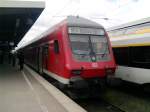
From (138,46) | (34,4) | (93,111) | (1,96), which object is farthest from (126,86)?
(1,96)

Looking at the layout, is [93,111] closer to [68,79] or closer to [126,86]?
[68,79]

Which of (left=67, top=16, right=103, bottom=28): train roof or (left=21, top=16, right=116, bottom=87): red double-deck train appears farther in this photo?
(left=67, top=16, right=103, bottom=28): train roof

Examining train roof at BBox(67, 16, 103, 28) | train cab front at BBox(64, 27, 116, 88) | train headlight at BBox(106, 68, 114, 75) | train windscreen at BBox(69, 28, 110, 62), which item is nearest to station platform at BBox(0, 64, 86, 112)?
train cab front at BBox(64, 27, 116, 88)

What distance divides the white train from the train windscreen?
124 cm

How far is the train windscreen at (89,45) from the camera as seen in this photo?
1164cm

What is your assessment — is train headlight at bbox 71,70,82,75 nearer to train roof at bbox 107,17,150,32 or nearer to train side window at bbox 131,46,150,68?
train side window at bbox 131,46,150,68

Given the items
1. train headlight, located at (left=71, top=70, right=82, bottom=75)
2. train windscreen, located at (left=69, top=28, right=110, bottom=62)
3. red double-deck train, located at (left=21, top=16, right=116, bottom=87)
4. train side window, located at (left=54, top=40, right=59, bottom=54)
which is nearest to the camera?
train headlight, located at (left=71, top=70, right=82, bottom=75)

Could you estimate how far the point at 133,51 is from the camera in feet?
41.4

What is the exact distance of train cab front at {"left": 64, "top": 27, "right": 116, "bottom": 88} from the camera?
11.0 meters

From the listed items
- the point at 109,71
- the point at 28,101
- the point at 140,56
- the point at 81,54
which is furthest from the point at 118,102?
the point at 28,101

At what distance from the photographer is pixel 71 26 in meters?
12.0

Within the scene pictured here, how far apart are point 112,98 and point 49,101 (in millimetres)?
4648

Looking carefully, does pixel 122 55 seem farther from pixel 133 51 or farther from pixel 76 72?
pixel 76 72

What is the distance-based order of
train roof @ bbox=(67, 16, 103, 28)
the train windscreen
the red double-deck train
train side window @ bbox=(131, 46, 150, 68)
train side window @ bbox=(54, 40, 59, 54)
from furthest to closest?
train side window @ bbox=(54, 40, 59, 54) < train roof @ bbox=(67, 16, 103, 28) < the train windscreen < train side window @ bbox=(131, 46, 150, 68) < the red double-deck train
